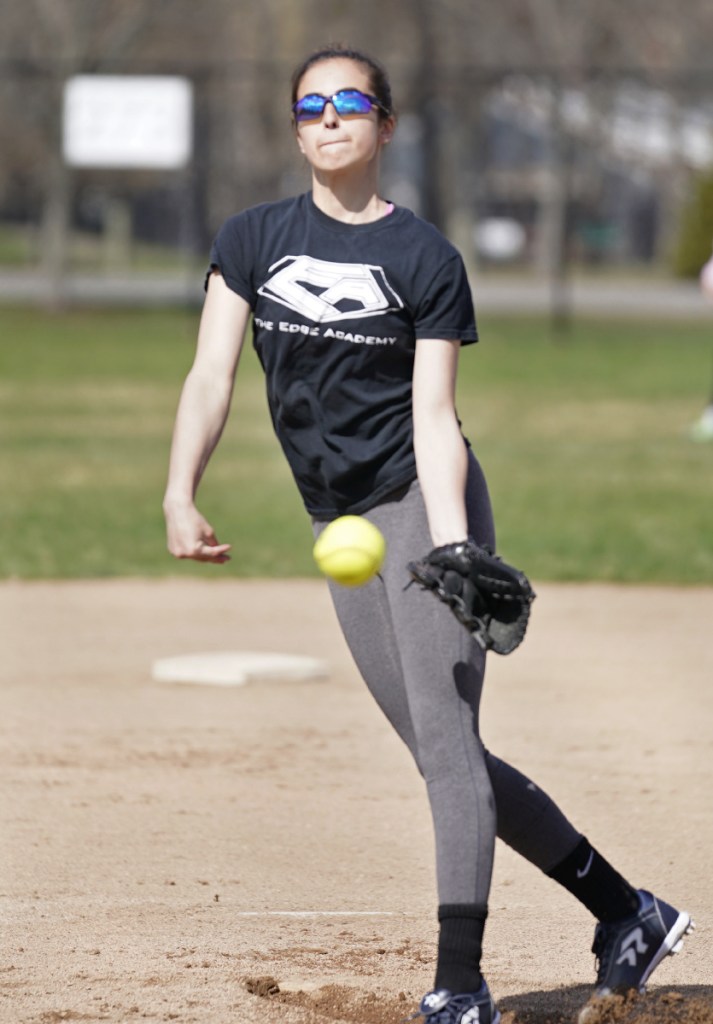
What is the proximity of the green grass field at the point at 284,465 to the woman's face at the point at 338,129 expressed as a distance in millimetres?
6186

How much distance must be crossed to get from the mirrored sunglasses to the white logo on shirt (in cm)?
30

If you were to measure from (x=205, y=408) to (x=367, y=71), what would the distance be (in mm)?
746

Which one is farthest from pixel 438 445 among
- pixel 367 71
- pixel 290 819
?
pixel 290 819

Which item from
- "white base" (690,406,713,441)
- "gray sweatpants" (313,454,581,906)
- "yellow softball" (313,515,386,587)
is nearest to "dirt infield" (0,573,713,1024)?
"gray sweatpants" (313,454,581,906)

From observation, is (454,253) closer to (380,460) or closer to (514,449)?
(380,460)

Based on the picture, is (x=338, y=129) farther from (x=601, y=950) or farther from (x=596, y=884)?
(x=601, y=950)

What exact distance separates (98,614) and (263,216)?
5.15 meters

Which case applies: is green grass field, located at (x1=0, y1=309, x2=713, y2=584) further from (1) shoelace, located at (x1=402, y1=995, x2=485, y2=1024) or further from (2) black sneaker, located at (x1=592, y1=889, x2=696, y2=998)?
(1) shoelace, located at (x1=402, y1=995, x2=485, y2=1024)

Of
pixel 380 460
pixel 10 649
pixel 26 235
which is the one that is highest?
pixel 380 460

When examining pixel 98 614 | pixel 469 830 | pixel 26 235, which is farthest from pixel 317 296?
pixel 26 235

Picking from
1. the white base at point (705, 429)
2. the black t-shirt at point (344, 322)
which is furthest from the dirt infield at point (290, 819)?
the white base at point (705, 429)

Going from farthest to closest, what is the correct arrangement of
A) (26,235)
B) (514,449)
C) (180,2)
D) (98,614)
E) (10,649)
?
1. (26,235)
2. (180,2)
3. (514,449)
4. (98,614)
5. (10,649)

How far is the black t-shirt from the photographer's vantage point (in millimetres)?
3340

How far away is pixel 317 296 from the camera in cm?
336
